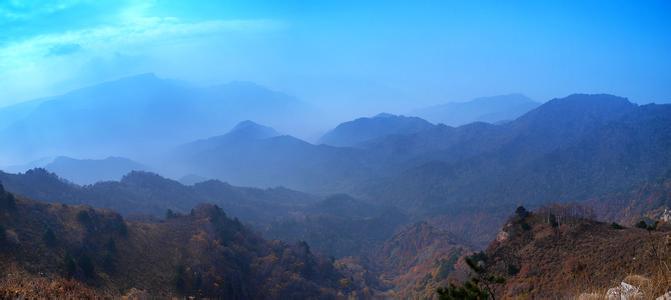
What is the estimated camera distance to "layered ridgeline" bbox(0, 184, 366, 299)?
1834 inches

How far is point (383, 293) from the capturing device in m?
111

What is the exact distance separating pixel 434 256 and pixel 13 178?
387ft

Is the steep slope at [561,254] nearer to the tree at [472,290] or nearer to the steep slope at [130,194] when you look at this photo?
the tree at [472,290]

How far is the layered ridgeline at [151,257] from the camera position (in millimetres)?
46594

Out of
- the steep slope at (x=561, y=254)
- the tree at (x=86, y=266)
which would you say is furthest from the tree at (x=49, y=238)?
the steep slope at (x=561, y=254)

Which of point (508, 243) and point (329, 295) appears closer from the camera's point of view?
point (508, 243)

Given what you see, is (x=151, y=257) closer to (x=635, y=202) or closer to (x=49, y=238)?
(x=49, y=238)

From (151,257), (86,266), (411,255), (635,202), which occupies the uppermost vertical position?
(86,266)

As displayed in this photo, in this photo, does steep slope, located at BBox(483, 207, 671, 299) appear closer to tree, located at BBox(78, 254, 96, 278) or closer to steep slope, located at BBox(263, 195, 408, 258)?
tree, located at BBox(78, 254, 96, 278)

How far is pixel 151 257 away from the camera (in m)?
63.0

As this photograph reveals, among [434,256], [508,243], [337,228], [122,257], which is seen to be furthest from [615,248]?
[337,228]

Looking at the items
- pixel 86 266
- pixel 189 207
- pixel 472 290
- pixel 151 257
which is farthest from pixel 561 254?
pixel 189 207

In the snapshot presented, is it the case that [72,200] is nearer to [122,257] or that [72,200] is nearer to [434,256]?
[122,257]

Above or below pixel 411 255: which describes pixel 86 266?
above
